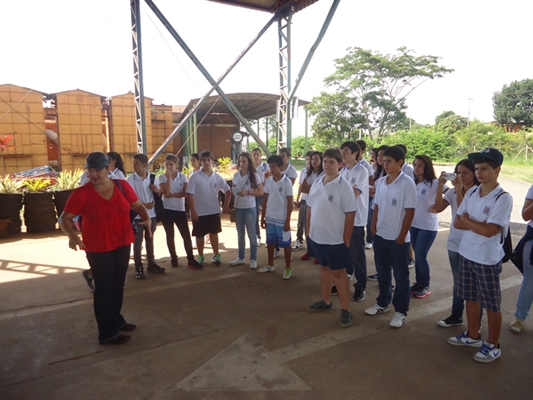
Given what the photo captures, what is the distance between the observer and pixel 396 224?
3.36 m

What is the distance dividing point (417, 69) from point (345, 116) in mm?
6496

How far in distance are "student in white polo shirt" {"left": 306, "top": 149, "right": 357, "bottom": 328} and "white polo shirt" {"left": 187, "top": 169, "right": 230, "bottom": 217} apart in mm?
2062

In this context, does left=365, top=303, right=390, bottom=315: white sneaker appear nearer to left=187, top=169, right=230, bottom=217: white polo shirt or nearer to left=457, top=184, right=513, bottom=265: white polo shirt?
left=457, top=184, right=513, bottom=265: white polo shirt

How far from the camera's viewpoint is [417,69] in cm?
2897

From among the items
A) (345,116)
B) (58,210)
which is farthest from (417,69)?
(58,210)

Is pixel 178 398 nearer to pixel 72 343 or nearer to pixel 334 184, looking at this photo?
pixel 72 343

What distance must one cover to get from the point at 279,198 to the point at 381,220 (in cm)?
164

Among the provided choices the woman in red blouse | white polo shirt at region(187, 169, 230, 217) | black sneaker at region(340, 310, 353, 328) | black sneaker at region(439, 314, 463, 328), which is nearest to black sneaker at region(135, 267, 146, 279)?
white polo shirt at region(187, 169, 230, 217)

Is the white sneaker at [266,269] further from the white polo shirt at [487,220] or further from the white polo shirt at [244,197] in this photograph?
the white polo shirt at [487,220]

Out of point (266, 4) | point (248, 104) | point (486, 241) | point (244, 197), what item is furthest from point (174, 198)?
point (248, 104)

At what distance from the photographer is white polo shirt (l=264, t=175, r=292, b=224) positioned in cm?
481

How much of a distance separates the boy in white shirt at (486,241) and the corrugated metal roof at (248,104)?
41.4 ft

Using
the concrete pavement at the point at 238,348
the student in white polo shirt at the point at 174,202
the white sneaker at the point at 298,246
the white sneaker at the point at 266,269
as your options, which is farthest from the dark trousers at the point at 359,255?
the student in white polo shirt at the point at 174,202

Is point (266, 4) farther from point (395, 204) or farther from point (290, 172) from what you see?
point (395, 204)
